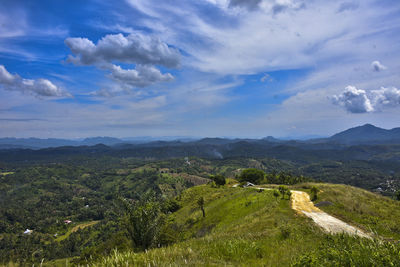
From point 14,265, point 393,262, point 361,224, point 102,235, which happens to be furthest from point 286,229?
point 102,235

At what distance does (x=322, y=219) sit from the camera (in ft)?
68.5

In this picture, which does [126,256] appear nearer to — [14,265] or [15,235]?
[14,265]

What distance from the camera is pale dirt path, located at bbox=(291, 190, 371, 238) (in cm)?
1718

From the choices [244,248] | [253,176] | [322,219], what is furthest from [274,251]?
[253,176]

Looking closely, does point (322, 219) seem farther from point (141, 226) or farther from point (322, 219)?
point (141, 226)

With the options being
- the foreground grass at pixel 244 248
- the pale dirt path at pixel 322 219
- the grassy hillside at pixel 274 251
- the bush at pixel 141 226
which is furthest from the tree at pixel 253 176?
the bush at pixel 141 226

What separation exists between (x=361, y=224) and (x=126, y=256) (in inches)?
929

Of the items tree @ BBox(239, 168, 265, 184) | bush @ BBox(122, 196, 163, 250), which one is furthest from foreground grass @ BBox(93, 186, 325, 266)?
tree @ BBox(239, 168, 265, 184)

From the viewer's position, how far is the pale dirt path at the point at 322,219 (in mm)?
17181

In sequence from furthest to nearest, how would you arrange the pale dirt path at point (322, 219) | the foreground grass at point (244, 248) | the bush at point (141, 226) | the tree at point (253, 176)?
the tree at point (253, 176)
the pale dirt path at point (322, 219)
the bush at point (141, 226)
the foreground grass at point (244, 248)

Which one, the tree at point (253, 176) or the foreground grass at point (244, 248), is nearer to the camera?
the foreground grass at point (244, 248)

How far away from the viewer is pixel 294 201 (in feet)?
→ 98.4

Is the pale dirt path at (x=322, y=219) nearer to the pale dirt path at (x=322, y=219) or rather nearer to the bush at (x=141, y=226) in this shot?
the pale dirt path at (x=322, y=219)

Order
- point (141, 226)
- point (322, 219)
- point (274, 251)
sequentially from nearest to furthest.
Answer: point (274, 251), point (141, 226), point (322, 219)
